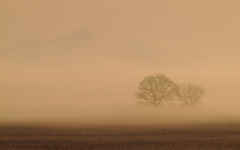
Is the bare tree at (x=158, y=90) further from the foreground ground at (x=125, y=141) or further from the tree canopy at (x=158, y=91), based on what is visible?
the foreground ground at (x=125, y=141)

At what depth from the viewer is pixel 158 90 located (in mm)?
56562

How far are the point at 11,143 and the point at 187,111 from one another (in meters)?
42.8

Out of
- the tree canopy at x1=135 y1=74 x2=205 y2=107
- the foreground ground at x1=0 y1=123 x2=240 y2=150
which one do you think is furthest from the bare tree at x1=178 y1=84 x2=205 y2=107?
the foreground ground at x1=0 y1=123 x2=240 y2=150

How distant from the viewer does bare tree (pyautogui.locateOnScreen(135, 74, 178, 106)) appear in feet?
185

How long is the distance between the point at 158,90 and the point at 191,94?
→ 31.6ft

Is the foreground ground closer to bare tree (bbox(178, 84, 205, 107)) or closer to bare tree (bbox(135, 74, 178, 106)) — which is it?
bare tree (bbox(135, 74, 178, 106))

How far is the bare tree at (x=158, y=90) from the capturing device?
2222 inches

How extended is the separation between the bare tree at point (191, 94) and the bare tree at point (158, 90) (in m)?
4.91

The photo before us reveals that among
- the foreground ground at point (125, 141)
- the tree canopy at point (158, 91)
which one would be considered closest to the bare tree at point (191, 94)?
the tree canopy at point (158, 91)

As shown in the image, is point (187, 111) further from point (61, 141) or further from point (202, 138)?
point (61, 141)

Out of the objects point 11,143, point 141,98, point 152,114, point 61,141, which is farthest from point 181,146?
point 141,98

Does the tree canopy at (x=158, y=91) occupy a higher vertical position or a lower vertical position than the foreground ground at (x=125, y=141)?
higher

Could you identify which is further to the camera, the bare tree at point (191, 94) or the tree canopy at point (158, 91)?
the bare tree at point (191, 94)

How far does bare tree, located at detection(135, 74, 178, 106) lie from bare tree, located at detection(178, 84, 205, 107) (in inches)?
193
